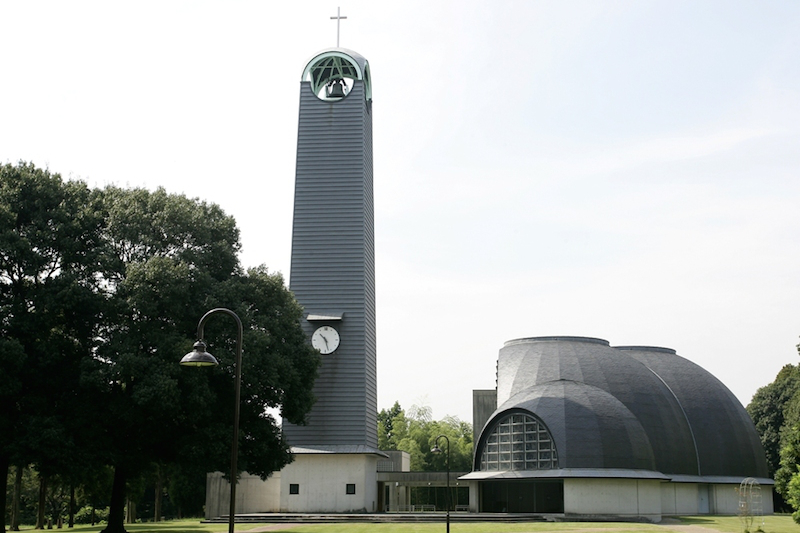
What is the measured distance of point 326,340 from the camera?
46062 mm

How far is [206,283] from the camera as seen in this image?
32.4 m

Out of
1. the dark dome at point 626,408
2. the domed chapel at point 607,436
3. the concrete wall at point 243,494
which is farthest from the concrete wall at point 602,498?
the concrete wall at point 243,494

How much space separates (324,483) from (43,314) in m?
20.4

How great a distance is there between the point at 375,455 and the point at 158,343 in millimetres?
19743

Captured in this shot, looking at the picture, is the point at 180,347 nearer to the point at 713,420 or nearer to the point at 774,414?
the point at 713,420

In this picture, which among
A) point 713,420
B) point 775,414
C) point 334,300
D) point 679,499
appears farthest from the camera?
point 775,414

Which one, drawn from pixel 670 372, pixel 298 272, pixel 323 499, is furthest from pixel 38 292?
pixel 670 372

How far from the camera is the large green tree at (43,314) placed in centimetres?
2894

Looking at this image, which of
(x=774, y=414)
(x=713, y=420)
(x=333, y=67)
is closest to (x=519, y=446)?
(x=713, y=420)

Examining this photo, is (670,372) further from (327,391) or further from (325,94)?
(325,94)

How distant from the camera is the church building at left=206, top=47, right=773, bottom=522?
45438mm

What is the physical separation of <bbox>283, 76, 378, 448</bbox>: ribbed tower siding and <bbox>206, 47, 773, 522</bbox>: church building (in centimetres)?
7

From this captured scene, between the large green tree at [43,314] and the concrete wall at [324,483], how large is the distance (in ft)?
56.8

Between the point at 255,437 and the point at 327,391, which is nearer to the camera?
the point at 255,437
